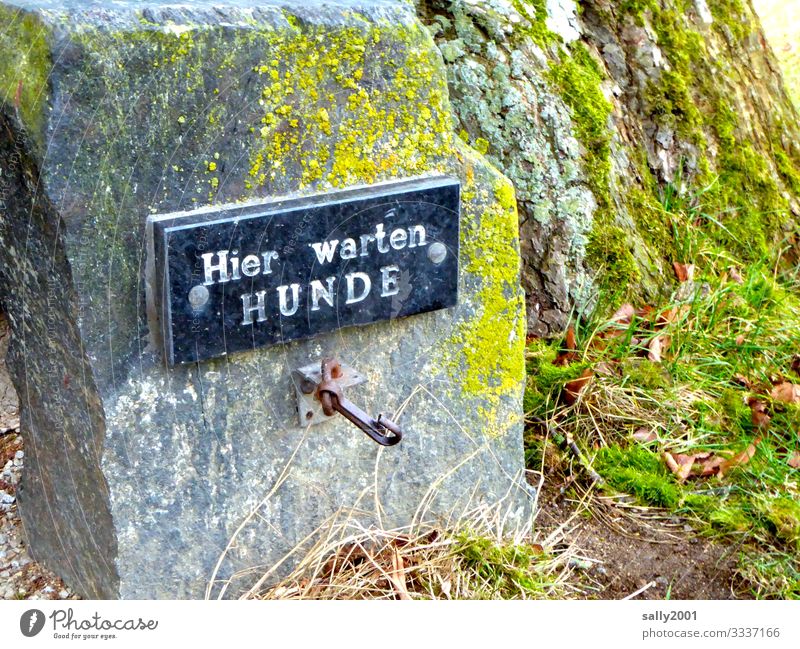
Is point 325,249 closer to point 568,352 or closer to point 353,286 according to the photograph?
point 353,286

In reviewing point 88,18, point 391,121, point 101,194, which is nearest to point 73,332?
point 101,194

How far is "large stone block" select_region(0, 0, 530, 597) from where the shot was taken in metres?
1.67

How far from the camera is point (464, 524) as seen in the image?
230 centimetres

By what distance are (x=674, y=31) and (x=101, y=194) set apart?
93.3 inches

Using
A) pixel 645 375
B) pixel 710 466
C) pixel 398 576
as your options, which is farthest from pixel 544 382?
pixel 398 576

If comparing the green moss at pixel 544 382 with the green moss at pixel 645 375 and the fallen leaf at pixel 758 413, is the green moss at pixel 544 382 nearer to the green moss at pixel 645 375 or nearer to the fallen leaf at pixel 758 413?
the green moss at pixel 645 375

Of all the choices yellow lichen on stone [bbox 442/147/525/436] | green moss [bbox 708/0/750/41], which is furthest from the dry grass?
green moss [bbox 708/0/750/41]

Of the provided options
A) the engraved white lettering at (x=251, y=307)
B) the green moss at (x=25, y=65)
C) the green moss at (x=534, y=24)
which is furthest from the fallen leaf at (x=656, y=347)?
the green moss at (x=25, y=65)

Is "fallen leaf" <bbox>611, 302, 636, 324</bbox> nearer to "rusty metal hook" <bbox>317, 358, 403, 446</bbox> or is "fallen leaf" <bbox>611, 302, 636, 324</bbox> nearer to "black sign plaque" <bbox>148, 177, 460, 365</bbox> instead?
"black sign plaque" <bbox>148, 177, 460, 365</bbox>

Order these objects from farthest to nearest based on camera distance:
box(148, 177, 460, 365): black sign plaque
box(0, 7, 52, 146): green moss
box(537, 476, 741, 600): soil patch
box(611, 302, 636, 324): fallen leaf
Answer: box(611, 302, 636, 324): fallen leaf, box(537, 476, 741, 600): soil patch, box(148, 177, 460, 365): black sign plaque, box(0, 7, 52, 146): green moss

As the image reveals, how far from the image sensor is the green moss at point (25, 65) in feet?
5.26

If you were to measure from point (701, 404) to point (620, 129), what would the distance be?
100cm

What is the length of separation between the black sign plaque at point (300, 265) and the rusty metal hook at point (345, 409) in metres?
0.09

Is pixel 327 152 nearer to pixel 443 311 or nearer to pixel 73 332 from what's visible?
pixel 443 311
